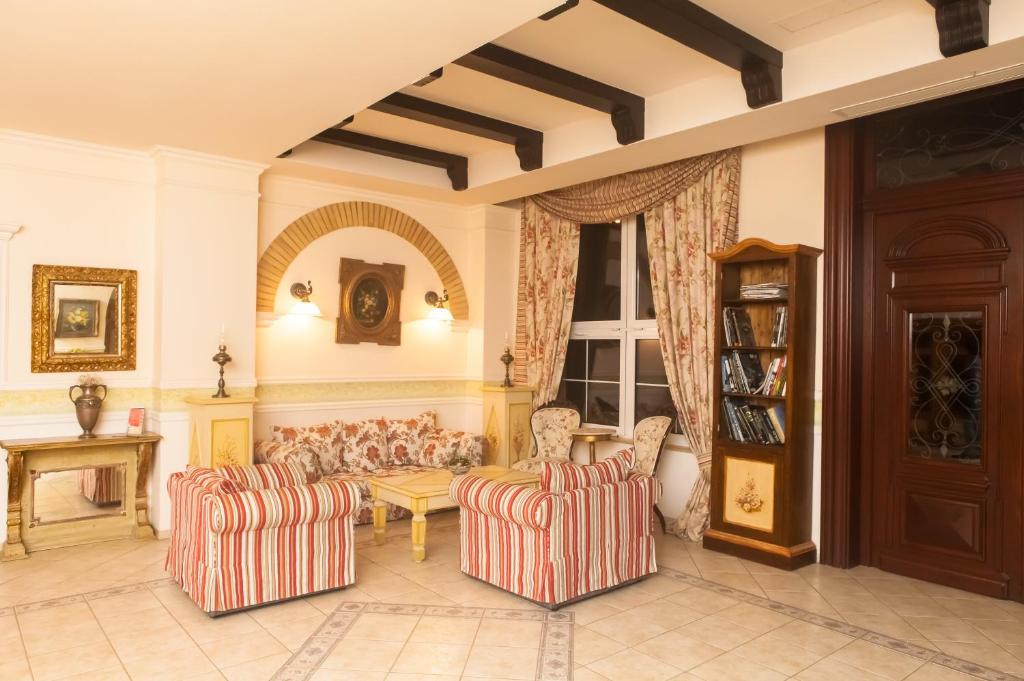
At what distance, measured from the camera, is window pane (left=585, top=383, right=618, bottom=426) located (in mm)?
6672

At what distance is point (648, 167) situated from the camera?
580 cm

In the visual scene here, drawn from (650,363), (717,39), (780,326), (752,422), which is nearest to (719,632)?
(752,422)

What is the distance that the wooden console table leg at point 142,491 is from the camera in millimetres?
5316

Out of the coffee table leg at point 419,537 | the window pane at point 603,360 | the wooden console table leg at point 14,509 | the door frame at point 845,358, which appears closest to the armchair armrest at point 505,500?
the coffee table leg at point 419,537

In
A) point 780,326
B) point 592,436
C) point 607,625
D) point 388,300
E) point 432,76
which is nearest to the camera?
point 607,625

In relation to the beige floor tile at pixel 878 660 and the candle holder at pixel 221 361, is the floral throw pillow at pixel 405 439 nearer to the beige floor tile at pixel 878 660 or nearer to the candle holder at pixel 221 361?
the candle holder at pixel 221 361

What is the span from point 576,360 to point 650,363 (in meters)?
0.90

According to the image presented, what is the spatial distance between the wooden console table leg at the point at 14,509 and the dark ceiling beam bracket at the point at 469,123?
3288 mm

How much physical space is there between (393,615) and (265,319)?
3.07 meters

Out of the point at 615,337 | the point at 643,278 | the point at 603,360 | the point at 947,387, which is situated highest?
the point at 643,278

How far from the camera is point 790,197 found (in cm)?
518

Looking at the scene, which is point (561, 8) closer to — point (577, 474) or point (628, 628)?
point (577, 474)

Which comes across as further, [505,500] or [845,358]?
[845,358]

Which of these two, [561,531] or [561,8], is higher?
[561,8]
